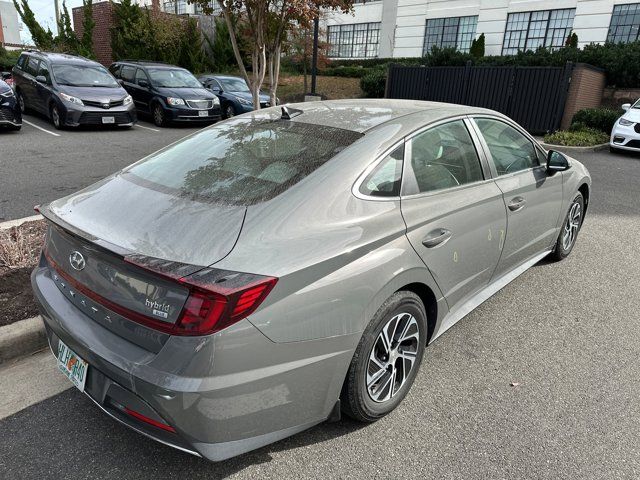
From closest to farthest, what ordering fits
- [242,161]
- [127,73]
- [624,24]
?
[242,161] < [127,73] < [624,24]

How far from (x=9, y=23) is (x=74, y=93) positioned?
2668 inches

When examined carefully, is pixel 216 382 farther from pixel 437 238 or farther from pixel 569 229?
pixel 569 229

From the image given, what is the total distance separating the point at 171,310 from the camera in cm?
185

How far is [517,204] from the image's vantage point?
3.45 metres

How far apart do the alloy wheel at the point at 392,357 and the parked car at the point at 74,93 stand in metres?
11.0

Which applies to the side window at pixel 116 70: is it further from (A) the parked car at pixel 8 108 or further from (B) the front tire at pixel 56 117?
(A) the parked car at pixel 8 108

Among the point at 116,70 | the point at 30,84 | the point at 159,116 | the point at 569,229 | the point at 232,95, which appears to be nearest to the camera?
the point at 569,229

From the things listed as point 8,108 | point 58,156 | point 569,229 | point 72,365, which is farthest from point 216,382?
point 8,108

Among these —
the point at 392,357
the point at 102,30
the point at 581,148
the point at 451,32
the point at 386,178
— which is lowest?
the point at 581,148

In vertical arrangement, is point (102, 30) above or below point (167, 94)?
above

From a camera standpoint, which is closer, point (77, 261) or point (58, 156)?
point (77, 261)

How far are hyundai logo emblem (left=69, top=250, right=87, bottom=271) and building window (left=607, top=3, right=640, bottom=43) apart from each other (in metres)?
24.1

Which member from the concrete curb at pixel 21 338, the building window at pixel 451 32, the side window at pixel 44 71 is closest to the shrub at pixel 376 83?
the building window at pixel 451 32

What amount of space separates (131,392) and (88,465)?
59 cm
